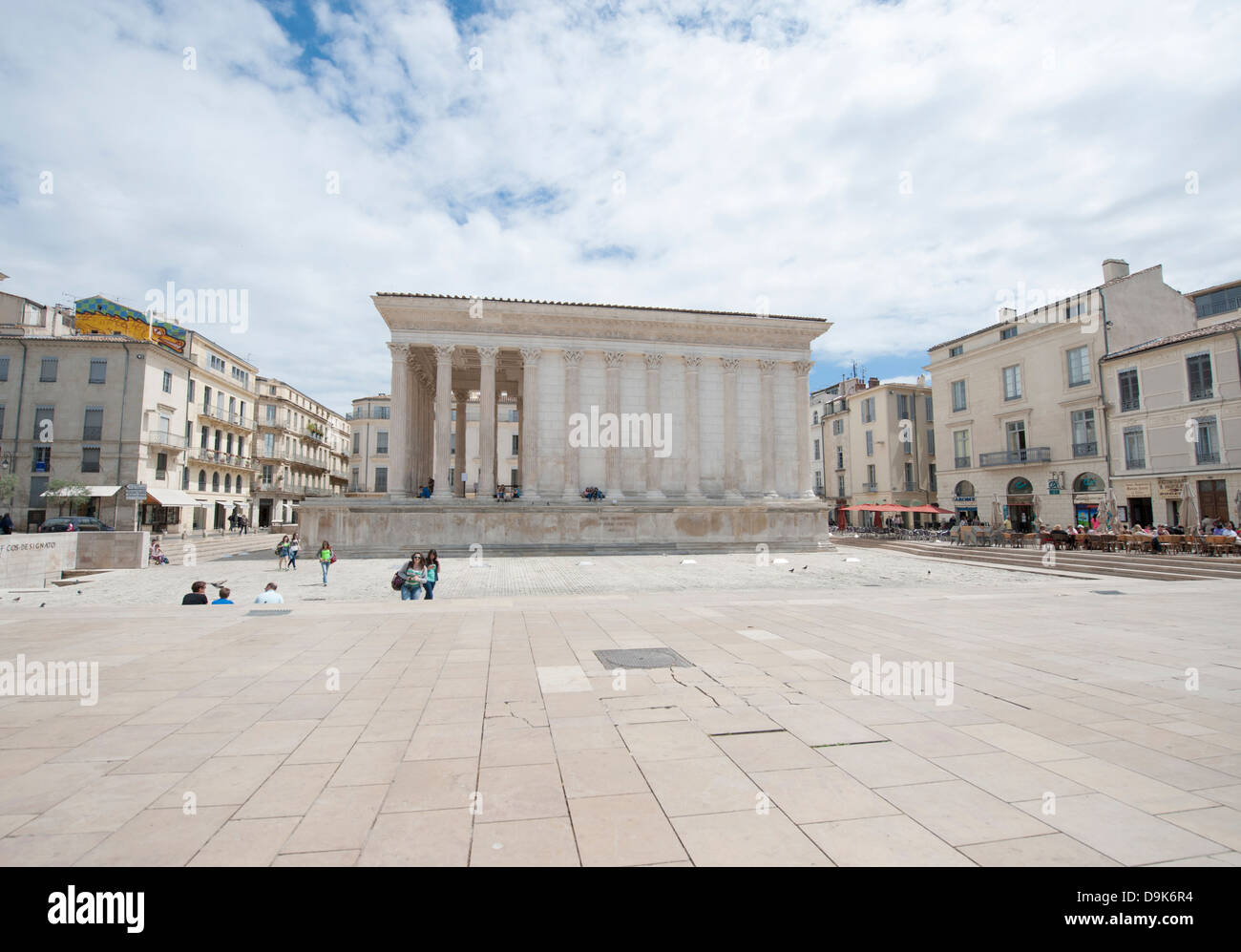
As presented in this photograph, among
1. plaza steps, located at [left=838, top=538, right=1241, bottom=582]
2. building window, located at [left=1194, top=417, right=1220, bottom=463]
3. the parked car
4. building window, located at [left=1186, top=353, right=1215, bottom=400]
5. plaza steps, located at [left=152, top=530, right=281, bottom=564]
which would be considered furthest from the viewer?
the parked car

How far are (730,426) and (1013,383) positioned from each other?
64.3 ft

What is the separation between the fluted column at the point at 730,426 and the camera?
34.3m

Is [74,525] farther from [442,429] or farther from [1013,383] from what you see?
[1013,383]

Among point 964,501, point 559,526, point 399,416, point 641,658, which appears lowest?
point 641,658

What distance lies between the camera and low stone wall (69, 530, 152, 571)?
24312 millimetres

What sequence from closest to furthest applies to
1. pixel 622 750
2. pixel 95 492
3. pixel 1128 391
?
pixel 622 750 → pixel 1128 391 → pixel 95 492

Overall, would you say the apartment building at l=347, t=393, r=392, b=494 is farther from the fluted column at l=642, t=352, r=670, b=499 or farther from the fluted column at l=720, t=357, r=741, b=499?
the fluted column at l=720, t=357, r=741, b=499

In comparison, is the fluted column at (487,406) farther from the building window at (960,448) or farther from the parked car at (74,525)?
the building window at (960,448)

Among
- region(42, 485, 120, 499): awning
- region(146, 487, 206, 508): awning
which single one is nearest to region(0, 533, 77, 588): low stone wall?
region(42, 485, 120, 499): awning

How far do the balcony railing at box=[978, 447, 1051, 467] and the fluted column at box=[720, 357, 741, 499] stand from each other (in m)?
17.8

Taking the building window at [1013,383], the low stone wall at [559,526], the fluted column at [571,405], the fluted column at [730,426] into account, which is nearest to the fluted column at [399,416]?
the low stone wall at [559,526]

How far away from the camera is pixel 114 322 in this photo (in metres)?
42.2

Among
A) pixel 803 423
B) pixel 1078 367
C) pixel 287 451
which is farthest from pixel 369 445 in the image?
pixel 1078 367
